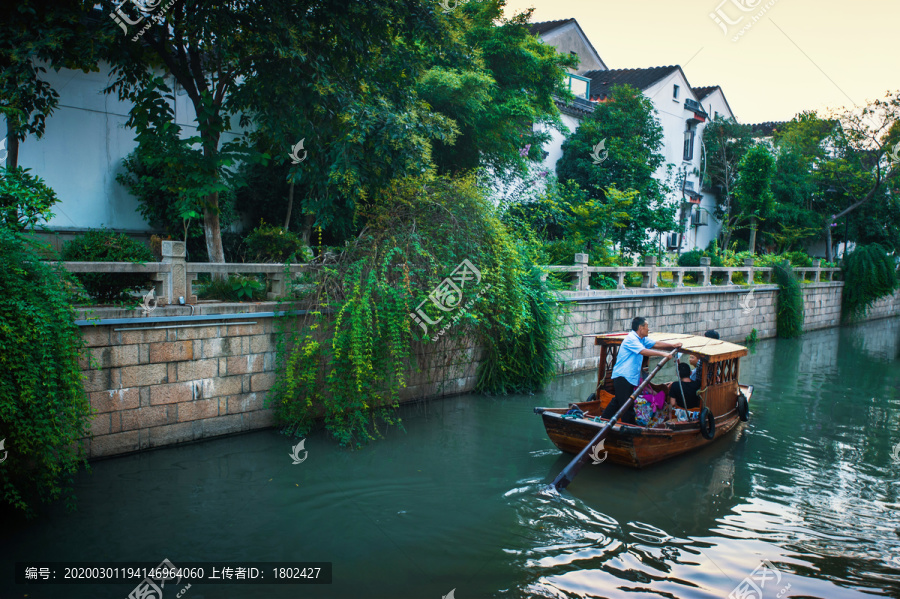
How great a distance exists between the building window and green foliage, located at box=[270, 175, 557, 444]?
734 inches

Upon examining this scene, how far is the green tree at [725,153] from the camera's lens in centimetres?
2670

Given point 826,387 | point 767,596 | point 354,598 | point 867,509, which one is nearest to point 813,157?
point 826,387

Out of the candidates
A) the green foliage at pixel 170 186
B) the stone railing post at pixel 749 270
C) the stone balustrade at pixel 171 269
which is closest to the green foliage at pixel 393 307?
the stone balustrade at pixel 171 269

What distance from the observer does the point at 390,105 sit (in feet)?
31.3

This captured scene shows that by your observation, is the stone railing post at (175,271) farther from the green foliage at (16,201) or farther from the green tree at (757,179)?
the green tree at (757,179)

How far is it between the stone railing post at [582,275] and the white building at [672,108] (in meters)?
8.65

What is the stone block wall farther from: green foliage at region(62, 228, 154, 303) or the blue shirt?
the blue shirt

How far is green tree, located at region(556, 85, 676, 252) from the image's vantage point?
19.9 metres

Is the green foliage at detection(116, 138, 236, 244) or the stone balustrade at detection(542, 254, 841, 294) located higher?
the green foliage at detection(116, 138, 236, 244)

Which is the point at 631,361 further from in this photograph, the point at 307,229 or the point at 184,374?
the point at 307,229

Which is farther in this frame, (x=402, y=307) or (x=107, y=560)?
(x=402, y=307)

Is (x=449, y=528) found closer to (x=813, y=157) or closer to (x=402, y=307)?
(x=402, y=307)

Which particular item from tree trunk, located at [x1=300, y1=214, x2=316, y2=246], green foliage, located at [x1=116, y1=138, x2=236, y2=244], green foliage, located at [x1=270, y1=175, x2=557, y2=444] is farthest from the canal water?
tree trunk, located at [x1=300, y1=214, x2=316, y2=246]

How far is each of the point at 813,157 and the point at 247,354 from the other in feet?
88.8
